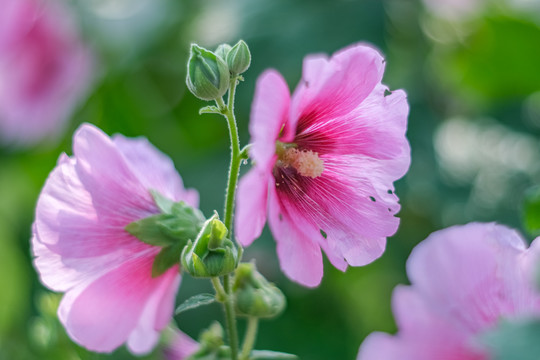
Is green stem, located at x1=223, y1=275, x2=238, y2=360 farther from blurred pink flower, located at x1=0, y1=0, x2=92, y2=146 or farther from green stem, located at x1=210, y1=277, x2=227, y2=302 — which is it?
blurred pink flower, located at x1=0, y1=0, x2=92, y2=146

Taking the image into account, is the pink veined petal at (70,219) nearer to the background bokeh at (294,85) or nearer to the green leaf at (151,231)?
the green leaf at (151,231)

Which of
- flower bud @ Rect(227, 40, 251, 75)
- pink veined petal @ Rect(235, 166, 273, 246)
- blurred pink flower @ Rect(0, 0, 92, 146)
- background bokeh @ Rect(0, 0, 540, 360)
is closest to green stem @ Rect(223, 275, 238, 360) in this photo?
pink veined petal @ Rect(235, 166, 273, 246)

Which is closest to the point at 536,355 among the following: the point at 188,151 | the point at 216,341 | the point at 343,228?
Answer: the point at 343,228

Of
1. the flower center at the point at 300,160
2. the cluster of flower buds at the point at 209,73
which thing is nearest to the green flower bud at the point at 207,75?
the cluster of flower buds at the point at 209,73

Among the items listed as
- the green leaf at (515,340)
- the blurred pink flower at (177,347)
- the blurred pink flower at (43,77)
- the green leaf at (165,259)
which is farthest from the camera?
the blurred pink flower at (43,77)

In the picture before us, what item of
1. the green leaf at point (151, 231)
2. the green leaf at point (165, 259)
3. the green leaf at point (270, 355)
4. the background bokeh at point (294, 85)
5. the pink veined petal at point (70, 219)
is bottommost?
the background bokeh at point (294, 85)

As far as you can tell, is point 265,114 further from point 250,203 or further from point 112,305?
point 112,305

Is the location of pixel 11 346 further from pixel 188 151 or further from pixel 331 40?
pixel 331 40

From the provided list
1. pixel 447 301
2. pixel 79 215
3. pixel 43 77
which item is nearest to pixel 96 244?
pixel 79 215
